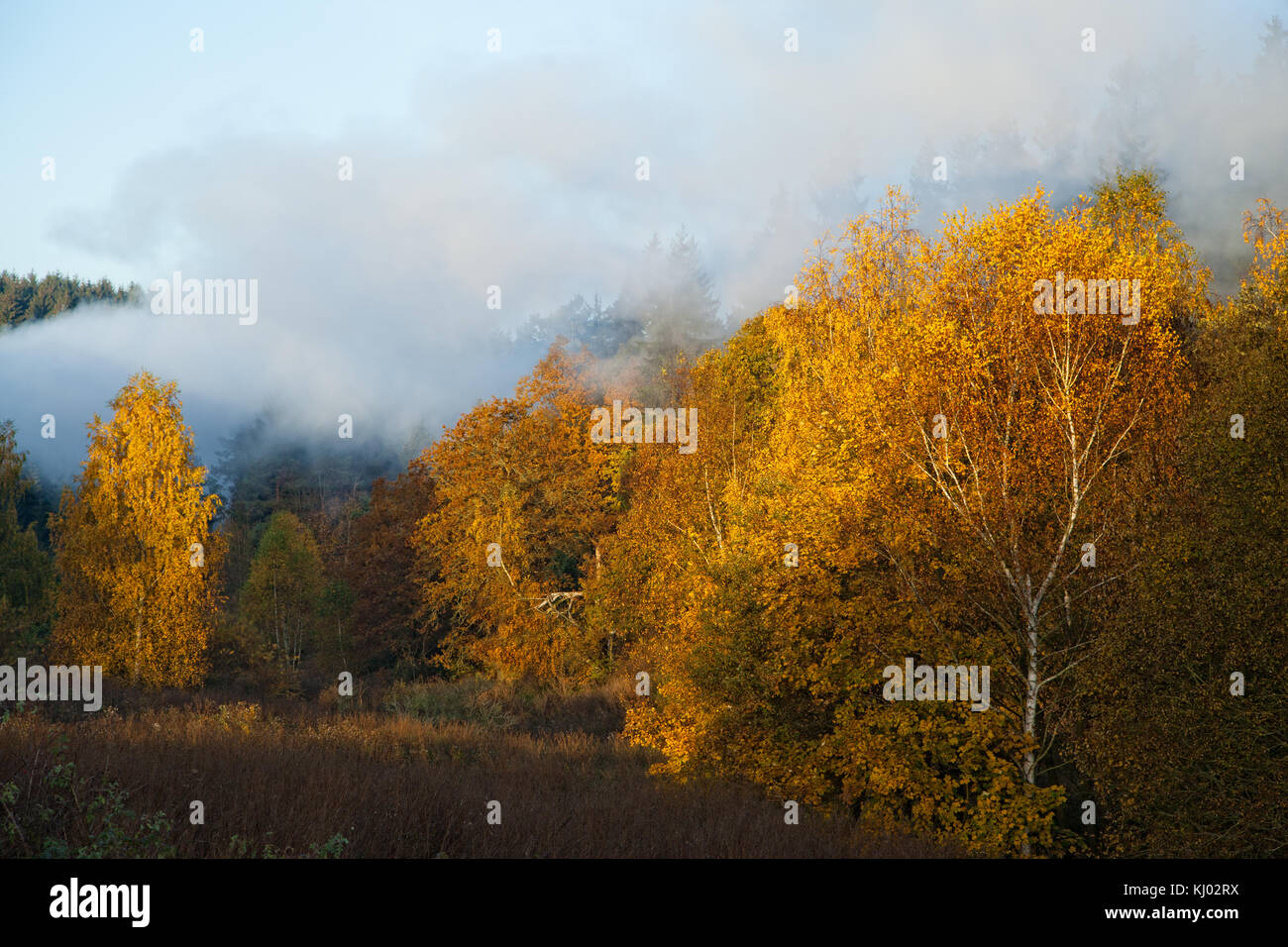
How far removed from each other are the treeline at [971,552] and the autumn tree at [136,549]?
3.1 inches

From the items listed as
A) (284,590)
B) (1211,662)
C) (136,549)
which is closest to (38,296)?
(284,590)

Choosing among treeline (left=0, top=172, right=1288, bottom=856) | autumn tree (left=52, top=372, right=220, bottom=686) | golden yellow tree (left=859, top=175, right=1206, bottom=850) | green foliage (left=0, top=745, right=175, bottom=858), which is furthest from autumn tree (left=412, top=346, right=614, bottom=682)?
green foliage (left=0, top=745, right=175, bottom=858)

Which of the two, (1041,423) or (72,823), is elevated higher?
(1041,423)

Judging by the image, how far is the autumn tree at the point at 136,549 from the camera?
71.2 ft

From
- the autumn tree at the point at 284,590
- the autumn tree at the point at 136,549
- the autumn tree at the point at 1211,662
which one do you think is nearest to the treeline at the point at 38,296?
the autumn tree at the point at 284,590

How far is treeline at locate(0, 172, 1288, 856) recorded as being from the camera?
12.4 m

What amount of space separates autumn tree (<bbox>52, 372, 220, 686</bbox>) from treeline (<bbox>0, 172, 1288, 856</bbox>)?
8cm

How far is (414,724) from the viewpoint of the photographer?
19.0 m

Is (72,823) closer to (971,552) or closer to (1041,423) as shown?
(971,552)

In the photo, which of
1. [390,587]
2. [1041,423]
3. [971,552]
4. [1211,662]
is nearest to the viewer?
[1211,662]

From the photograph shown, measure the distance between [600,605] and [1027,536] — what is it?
1809 cm

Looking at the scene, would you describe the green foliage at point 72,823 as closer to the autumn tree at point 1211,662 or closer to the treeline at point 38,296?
the autumn tree at point 1211,662

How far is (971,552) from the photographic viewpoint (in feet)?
48.6

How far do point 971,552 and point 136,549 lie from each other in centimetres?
2145
